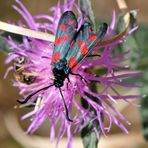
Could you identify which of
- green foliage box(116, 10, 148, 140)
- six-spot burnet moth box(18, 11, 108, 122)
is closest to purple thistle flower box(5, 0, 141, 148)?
six-spot burnet moth box(18, 11, 108, 122)

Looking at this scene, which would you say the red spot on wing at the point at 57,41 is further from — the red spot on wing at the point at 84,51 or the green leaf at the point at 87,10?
the green leaf at the point at 87,10

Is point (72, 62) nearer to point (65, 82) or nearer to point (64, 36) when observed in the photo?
point (64, 36)

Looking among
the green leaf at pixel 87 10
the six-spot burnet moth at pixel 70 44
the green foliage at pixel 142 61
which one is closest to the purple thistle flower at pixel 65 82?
the green leaf at pixel 87 10

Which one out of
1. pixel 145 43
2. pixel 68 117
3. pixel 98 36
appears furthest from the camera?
pixel 145 43

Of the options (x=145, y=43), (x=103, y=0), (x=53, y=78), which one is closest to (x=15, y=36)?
(x=53, y=78)

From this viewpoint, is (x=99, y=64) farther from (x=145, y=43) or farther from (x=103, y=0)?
(x=103, y=0)

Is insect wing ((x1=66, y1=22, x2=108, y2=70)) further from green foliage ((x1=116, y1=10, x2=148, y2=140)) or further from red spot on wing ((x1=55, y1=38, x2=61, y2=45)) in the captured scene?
green foliage ((x1=116, y1=10, x2=148, y2=140))

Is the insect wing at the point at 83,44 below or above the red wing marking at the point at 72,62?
above
